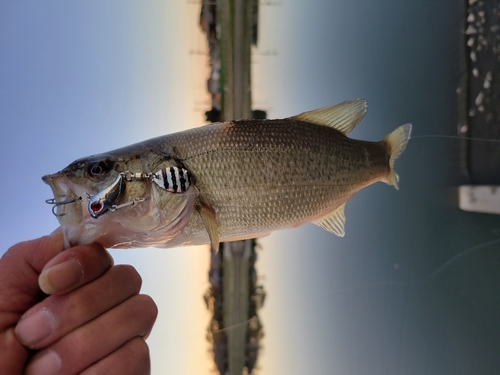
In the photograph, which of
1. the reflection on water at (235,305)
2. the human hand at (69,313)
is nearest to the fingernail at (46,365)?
the human hand at (69,313)

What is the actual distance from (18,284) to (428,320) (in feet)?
4.34

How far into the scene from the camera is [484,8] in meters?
1.14

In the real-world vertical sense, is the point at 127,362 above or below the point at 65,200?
below

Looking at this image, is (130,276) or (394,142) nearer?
(130,276)

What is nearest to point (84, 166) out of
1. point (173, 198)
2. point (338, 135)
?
point (173, 198)

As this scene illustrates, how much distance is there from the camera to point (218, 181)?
55 centimetres

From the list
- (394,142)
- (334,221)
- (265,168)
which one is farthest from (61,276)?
(394,142)

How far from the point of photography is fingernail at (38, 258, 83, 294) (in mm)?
420

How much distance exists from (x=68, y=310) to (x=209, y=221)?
0.24m

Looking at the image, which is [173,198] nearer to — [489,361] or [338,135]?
[338,135]

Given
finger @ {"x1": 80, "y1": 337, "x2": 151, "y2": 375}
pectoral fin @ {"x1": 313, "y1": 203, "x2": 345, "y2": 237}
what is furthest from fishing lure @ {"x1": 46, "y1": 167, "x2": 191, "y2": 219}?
pectoral fin @ {"x1": 313, "y1": 203, "x2": 345, "y2": 237}

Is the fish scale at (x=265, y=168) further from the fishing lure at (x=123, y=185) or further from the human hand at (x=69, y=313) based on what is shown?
the human hand at (x=69, y=313)

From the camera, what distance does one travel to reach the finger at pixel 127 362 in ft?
1.47

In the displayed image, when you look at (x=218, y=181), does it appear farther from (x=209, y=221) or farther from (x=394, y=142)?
(x=394, y=142)
